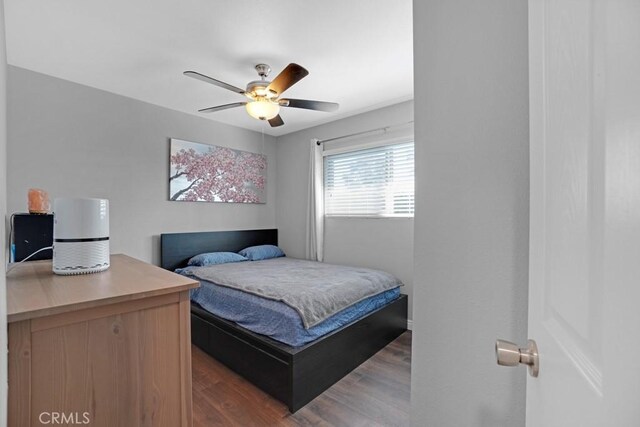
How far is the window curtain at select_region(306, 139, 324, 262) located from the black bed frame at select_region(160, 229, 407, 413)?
1.38 m

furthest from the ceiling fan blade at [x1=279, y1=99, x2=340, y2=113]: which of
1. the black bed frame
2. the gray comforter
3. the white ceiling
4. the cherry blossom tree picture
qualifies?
the black bed frame

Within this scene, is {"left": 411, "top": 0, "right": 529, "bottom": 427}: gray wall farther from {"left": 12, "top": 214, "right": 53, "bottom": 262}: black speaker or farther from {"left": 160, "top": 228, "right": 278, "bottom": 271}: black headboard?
{"left": 160, "top": 228, "right": 278, "bottom": 271}: black headboard

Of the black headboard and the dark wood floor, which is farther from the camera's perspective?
the black headboard

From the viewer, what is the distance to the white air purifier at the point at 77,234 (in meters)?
1.04

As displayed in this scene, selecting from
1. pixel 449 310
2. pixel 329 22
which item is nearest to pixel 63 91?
pixel 329 22

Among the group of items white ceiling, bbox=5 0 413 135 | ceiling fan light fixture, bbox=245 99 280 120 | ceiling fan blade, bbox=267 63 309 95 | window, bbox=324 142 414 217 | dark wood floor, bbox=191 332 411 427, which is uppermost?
white ceiling, bbox=5 0 413 135

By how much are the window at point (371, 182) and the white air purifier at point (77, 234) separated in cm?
277

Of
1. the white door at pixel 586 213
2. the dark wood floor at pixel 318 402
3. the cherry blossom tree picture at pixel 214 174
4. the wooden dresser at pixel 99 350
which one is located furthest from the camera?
the cherry blossom tree picture at pixel 214 174

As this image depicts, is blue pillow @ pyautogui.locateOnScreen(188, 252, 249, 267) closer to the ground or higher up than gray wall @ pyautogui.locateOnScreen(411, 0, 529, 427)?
closer to the ground

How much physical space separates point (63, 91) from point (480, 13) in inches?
135

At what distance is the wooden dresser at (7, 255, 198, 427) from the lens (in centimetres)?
72

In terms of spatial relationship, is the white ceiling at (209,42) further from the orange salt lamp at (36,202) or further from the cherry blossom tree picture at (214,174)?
the orange salt lamp at (36,202)

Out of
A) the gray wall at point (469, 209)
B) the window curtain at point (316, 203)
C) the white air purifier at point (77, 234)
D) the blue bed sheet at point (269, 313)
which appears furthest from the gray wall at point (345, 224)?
the white air purifier at point (77, 234)

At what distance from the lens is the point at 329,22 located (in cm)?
184
